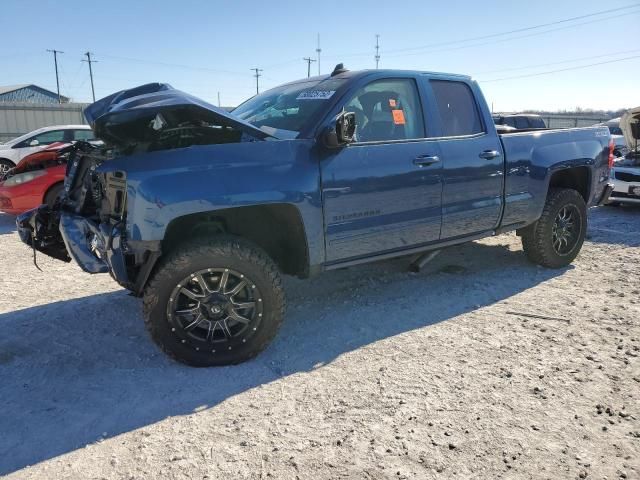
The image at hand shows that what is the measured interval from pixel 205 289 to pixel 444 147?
2.26 m

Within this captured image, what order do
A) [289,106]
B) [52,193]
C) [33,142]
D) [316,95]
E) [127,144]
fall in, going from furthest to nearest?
[33,142] → [52,193] → [289,106] → [316,95] → [127,144]

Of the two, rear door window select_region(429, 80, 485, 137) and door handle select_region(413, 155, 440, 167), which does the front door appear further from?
rear door window select_region(429, 80, 485, 137)

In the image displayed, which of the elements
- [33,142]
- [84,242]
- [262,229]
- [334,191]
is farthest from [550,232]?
[33,142]

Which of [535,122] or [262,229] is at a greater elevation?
[535,122]

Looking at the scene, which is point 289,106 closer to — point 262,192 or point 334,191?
point 334,191

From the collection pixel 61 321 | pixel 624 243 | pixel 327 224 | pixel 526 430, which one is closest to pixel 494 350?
pixel 526 430

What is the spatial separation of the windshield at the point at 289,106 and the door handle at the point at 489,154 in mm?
1428

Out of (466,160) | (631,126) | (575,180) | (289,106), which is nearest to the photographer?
(289,106)

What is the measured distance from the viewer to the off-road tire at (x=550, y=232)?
520cm

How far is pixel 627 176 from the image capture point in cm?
909

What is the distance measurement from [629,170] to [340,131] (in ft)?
25.7

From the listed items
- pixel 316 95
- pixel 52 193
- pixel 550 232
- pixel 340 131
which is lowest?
pixel 550 232

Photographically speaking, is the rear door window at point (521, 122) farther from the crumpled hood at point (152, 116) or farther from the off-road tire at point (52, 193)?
the crumpled hood at point (152, 116)

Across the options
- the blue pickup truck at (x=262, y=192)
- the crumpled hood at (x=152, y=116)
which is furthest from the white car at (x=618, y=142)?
the crumpled hood at (x=152, y=116)
